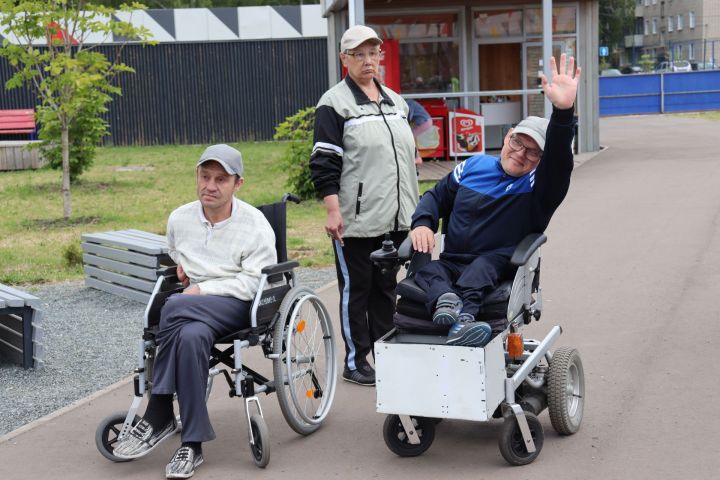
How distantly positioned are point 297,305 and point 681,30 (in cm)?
8856

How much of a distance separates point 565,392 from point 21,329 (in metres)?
3.72

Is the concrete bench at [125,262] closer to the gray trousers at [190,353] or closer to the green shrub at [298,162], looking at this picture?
the gray trousers at [190,353]

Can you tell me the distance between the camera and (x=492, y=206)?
5.36 m

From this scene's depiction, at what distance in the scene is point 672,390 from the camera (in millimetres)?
6012

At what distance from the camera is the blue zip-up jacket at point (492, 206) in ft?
17.1

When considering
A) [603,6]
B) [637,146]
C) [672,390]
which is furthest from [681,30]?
[672,390]

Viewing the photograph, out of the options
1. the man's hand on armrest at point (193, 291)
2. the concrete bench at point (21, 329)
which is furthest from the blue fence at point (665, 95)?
the man's hand on armrest at point (193, 291)

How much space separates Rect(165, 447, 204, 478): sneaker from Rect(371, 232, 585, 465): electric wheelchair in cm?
89

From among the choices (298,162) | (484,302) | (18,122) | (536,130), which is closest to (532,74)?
(298,162)

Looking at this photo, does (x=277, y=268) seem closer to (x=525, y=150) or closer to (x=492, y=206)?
(x=492, y=206)

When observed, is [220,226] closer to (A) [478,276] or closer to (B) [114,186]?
(A) [478,276]

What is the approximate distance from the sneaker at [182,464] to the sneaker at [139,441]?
0.53ft

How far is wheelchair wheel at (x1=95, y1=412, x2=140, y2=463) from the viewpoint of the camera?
5.14 metres

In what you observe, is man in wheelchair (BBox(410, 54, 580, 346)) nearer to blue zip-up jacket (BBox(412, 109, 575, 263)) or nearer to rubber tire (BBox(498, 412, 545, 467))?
blue zip-up jacket (BBox(412, 109, 575, 263))
